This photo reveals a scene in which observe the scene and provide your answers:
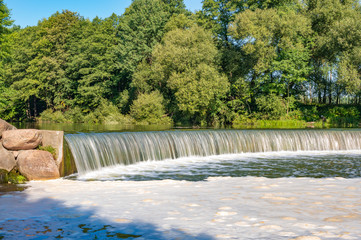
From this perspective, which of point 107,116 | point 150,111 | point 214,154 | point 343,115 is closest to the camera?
point 214,154

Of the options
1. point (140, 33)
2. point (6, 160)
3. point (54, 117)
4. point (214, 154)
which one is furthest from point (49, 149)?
point (54, 117)

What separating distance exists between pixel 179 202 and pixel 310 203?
9.20ft

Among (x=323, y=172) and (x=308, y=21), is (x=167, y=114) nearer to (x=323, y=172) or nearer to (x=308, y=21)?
(x=308, y=21)

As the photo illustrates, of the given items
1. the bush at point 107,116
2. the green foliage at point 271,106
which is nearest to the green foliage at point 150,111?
the bush at point 107,116

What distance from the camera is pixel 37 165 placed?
13141 millimetres

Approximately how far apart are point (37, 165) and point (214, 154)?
474 inches

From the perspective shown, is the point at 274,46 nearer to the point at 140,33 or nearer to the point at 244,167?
the point at 140,33

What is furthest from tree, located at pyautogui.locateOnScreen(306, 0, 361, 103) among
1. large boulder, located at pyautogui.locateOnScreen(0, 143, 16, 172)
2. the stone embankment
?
large boulder, located at pyautogui.locateOnScreen(0, 143, 16, 172)

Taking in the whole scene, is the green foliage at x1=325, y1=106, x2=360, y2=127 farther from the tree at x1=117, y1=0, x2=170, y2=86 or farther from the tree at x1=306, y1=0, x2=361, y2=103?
the tree at x1=117, y1=0, x2=170, y2=86

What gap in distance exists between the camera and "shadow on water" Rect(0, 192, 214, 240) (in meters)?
6.05

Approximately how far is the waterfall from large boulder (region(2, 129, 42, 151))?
2.26 m

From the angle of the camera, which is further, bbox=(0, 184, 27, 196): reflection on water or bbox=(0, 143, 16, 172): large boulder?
bbox=(0, 143, 16, 172): large boulder

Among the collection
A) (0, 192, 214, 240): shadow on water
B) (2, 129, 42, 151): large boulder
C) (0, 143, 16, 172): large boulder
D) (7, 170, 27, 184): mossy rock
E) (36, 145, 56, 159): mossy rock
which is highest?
(2, 129, 42, 151): large boulder

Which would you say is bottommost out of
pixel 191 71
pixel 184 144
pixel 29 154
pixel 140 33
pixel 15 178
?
pixel 15 178
